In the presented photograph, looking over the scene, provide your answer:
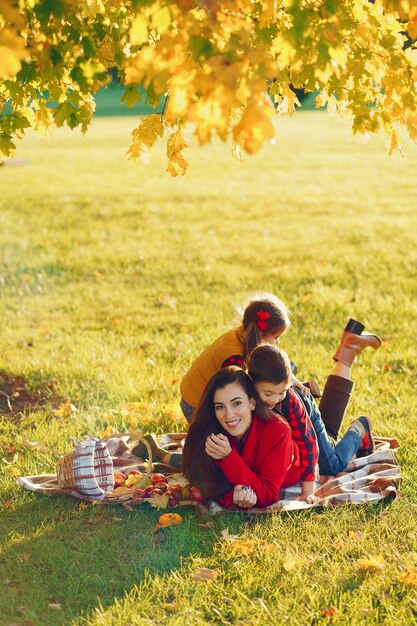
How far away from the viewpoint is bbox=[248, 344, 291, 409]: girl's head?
4387mm

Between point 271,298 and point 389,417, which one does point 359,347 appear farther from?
point 271,298

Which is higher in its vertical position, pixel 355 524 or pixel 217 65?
pixel 217 65

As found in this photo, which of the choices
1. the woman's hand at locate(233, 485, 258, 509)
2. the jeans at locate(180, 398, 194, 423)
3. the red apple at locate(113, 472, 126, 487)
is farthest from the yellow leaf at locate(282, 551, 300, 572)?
the jeans at locate(180, 398, 194, 423)

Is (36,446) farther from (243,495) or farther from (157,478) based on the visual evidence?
(243,495)

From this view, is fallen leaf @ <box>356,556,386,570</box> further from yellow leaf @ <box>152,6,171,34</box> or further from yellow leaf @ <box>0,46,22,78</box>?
yellow leaf @ <box>0,46,22,78</box>

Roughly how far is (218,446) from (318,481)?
36.3 inches

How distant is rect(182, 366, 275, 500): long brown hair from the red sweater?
0.16 ft

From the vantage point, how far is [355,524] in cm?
432

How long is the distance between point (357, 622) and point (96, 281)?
6474 millimetres

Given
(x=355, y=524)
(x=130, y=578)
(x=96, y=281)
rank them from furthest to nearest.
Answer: (x=96, y=281)
(x=355, y=524)
(x=130, y=578)

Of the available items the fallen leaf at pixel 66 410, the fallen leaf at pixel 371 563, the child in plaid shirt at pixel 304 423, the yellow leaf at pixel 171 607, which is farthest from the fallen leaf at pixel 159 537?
the fallen leaf at pixel 66 410

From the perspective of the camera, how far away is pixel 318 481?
4.96 meters

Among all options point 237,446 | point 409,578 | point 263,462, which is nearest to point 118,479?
point 237,446

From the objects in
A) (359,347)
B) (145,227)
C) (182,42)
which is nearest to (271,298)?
(359,347)
